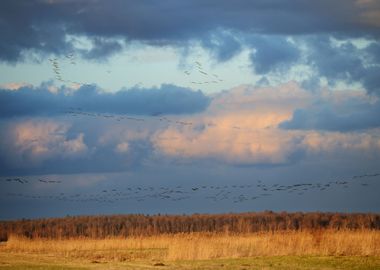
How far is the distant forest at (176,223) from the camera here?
70375 mm

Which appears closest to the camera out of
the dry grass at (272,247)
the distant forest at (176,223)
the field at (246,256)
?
the field at (246,256)

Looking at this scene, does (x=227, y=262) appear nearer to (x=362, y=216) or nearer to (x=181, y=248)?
(x=181, y=248)

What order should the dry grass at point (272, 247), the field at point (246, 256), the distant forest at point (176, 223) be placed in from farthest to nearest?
the distant forest at point (176, 223), the dry grass at point (272, 247), the field at point (246, 256)

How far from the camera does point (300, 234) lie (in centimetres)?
4166

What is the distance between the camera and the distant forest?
70375 millimetres

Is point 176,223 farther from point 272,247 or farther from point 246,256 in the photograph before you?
point 246,256

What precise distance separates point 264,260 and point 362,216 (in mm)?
41504

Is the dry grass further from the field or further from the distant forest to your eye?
the distant forest

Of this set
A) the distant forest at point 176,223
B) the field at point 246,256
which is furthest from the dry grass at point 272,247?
the distant forest at point 176,223

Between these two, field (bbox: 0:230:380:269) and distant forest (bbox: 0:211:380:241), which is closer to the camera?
field (bbox: 0:230:380:269)

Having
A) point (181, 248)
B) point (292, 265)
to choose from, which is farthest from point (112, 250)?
point (292, 265)

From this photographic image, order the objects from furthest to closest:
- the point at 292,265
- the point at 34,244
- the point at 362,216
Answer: the point at 362,216 → the point at 34,244 → the point at 292,265

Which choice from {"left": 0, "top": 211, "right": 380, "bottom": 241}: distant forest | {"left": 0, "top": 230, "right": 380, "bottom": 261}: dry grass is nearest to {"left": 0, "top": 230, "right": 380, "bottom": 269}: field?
{"left": 0, "top": 230, "right": 380, "bottom": 261}: dry grass

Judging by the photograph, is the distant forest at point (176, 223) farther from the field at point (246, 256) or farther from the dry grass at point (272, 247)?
the dry grass at point (272, 247)
